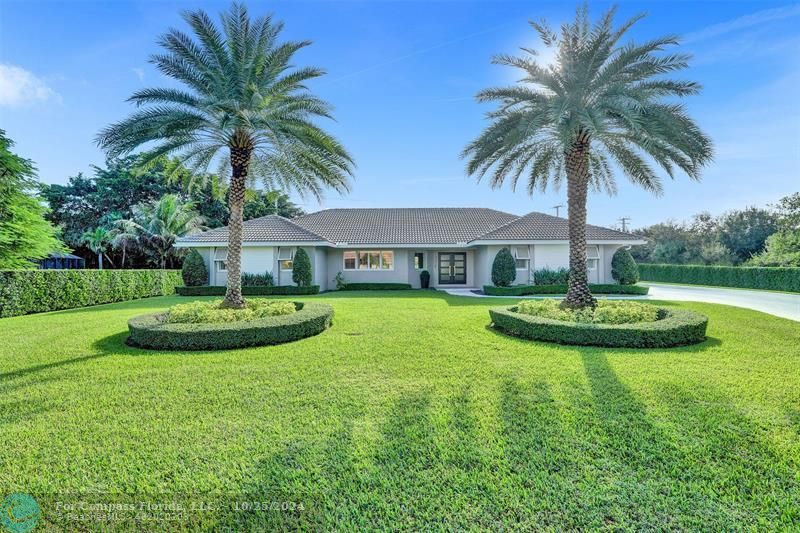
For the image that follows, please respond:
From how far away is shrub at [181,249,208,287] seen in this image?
20.7m

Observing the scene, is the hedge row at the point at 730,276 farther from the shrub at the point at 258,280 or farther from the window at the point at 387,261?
the shrub at the point at 258,280

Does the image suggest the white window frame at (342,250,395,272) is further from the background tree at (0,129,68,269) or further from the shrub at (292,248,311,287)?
the background tree at (0,129,68,269)

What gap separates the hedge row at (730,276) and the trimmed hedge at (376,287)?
22.5 meters

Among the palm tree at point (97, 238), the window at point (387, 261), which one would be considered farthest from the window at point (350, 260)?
the palm tree at point (97, 238)

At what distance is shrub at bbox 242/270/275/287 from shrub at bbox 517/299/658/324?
1463 centimetres

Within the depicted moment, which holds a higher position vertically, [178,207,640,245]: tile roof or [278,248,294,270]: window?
[178,207,640,245]: tile roof

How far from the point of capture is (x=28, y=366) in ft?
22.0

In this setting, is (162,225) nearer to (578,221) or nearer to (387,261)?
(387,261)

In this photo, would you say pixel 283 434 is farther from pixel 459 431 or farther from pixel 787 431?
pixel 787 431

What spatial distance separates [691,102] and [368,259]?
17.2 metres

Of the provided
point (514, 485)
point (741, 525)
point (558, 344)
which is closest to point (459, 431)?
point (514, 485)

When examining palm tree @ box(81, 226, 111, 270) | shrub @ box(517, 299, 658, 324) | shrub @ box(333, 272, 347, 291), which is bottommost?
shrub @ box(517, 299, 658, 324)

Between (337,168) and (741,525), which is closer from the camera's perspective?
(741,525)

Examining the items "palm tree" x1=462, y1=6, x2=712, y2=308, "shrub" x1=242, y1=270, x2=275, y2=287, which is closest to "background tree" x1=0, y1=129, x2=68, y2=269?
"shrub" x1=242, y1=270, x2=275, y2=287
